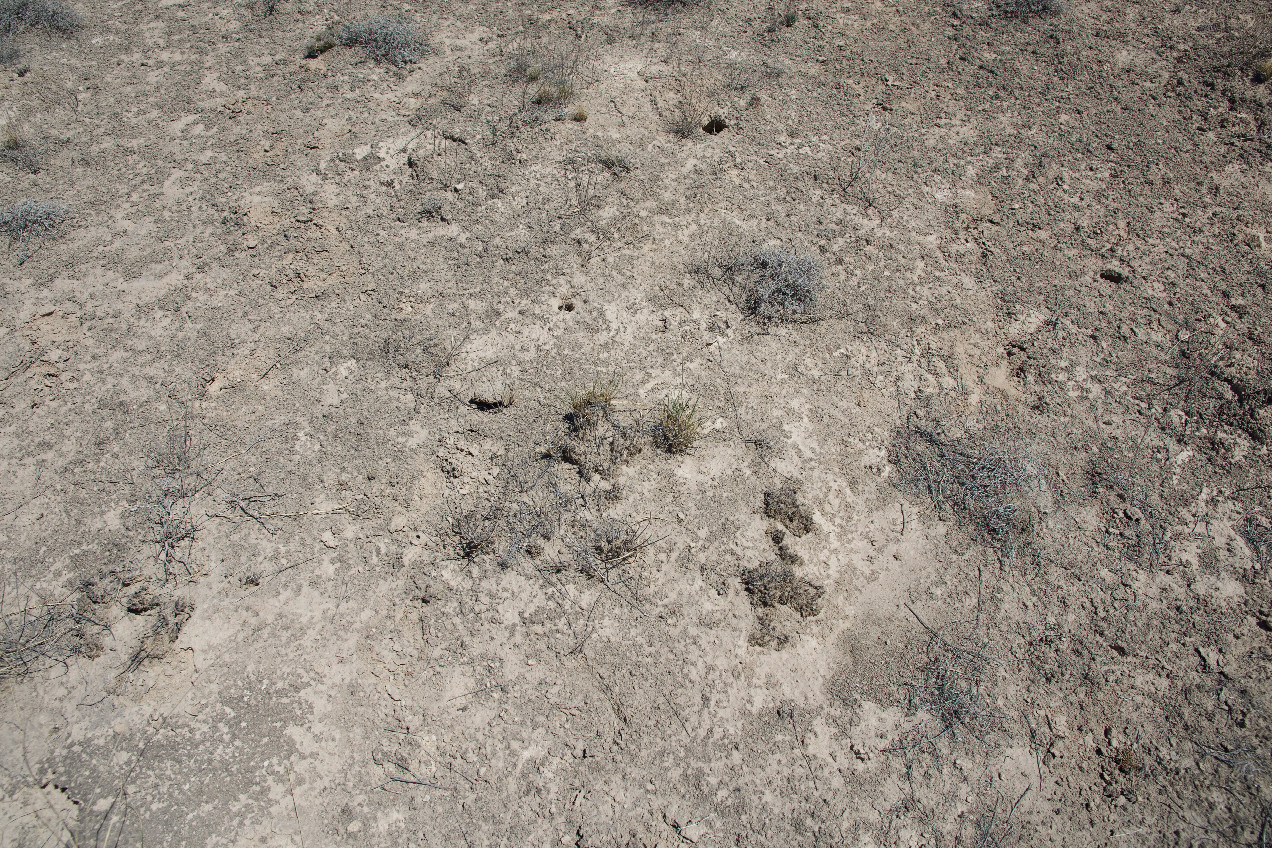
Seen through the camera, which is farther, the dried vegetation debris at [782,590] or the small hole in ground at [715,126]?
the small hole in ground at [715,126]

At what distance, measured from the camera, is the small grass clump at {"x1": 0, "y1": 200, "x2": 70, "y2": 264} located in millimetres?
4105

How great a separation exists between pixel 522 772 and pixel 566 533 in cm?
94

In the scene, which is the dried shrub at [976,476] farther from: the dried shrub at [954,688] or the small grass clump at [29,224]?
the small grass clump at [29,224]

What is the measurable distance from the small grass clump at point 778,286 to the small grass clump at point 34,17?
5.55 metres

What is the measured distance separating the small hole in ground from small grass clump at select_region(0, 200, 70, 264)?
3.97 m

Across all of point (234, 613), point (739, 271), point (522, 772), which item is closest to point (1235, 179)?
point (739, 271)

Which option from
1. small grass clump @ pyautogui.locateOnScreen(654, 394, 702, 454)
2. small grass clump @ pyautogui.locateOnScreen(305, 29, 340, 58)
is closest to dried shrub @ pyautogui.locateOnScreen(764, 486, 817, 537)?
small grass clump @ pyautogui.locateOnScreen(654, 394, 702, 454)

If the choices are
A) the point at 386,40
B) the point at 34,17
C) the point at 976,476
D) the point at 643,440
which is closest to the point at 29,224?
the point at 34,17

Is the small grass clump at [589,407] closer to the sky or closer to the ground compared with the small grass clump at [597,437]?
closer to the sky

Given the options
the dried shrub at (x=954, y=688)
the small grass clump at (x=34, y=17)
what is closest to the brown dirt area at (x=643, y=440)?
the dried shrub at (x=954, y=688)

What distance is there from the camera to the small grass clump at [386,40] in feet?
16.6

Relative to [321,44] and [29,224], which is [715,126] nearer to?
[321,44]

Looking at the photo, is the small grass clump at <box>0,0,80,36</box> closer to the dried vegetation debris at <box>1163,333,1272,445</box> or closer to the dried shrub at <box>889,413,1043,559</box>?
the dried shrub at <box>889,413,1043,559</box>

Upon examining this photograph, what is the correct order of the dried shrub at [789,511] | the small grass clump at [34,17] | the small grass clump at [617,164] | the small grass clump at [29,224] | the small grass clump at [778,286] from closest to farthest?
the dried shrub at [789,511] < the small grass clump at [778,286] < the small grass clump at [29,224] < the small grass clump at [617,164] < the small grass clump at [34,17]
